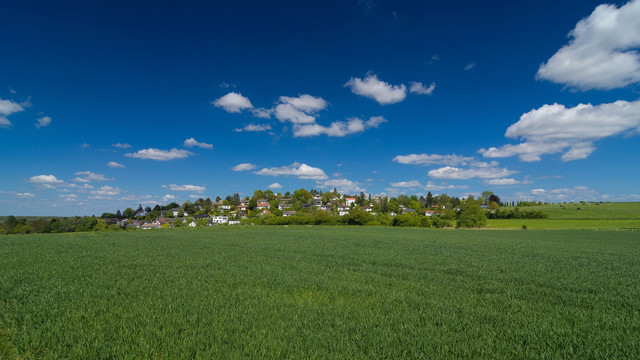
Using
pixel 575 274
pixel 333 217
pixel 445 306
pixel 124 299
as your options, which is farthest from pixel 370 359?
pixel 333 217

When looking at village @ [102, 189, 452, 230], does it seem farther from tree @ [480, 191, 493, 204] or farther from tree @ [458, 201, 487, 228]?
tree @ [458, 201, 487, 228]

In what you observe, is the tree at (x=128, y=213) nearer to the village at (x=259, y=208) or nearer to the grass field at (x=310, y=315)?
the village at (x=259, y=208)

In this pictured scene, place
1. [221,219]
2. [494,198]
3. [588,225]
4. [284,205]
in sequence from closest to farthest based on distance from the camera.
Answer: [588,225]
[221,219]
[494,198]
[284,205]

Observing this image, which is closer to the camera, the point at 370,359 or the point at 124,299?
the point at 370,359

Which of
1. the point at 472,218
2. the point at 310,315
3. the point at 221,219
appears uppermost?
the point at 221,219

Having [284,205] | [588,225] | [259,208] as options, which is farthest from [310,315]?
[284,205]

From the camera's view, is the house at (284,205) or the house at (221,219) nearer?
the house at (221,219)

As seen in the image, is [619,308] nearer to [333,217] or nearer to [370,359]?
[370,359]

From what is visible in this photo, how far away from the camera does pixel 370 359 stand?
4.34 m

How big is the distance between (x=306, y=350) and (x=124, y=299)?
565 cm

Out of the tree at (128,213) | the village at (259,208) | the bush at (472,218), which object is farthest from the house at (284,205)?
the bush at (472,218)

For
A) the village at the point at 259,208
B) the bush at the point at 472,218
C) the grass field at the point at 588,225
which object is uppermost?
the village at the point at 259,208

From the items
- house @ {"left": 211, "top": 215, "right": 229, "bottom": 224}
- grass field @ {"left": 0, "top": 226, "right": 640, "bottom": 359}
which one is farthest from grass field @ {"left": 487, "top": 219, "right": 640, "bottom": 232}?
house @ {"left": 211, "top": 215, "right": 229, "bottom": 224}

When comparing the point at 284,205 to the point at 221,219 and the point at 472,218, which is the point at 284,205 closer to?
the point at 221,219
